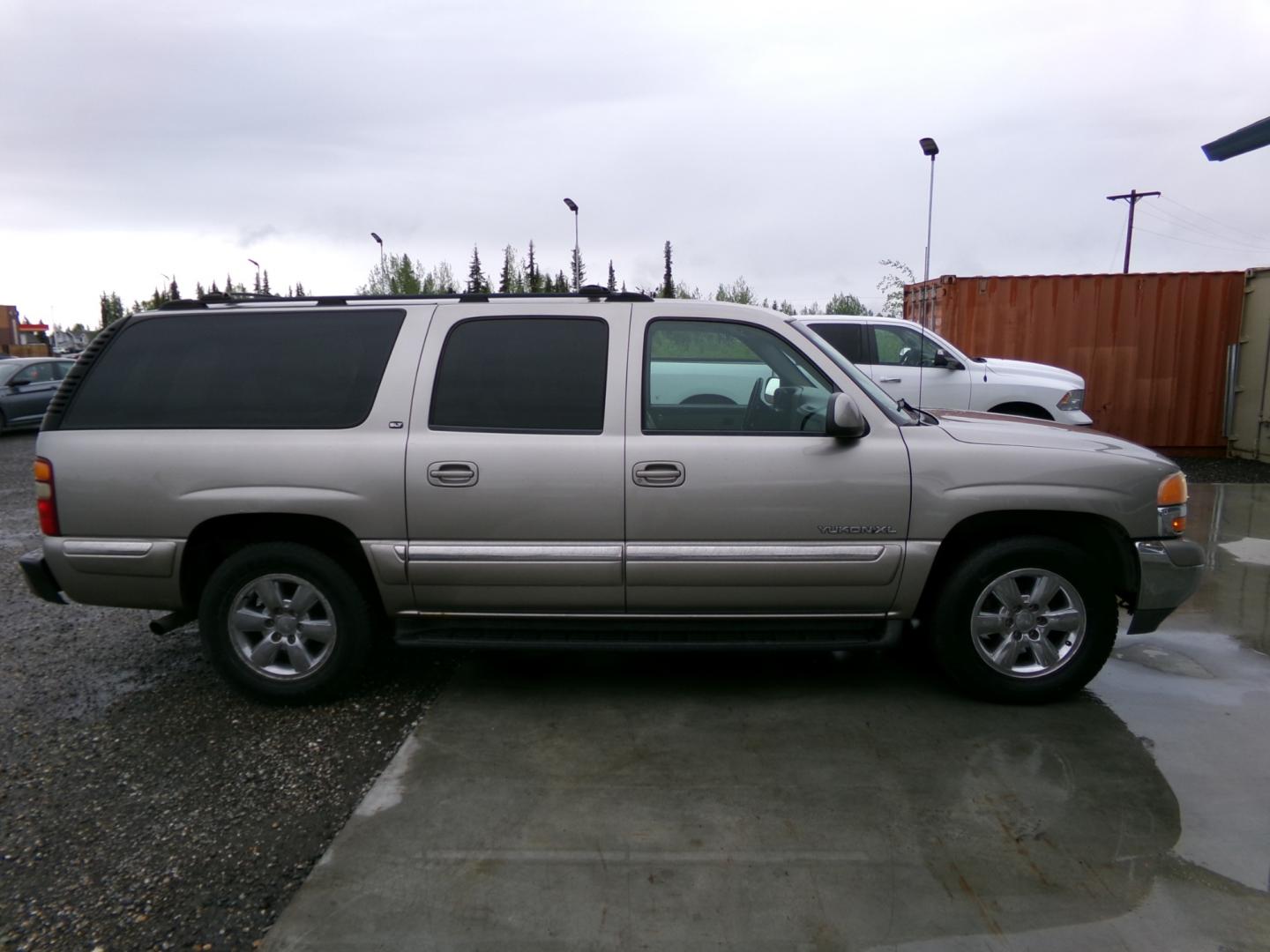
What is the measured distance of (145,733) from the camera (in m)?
4.18

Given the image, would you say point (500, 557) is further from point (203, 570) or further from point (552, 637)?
point (203, 570)

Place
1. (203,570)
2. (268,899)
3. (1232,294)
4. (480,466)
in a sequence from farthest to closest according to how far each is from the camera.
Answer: (1232,294) → (203,570) → (480,466) → (268,899)

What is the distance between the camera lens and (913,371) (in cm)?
1045

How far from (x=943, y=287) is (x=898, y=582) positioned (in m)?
9.56

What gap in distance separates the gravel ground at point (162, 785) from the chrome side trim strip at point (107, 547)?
Answer: 761mm

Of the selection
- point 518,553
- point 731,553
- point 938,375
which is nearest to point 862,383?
point 731,553

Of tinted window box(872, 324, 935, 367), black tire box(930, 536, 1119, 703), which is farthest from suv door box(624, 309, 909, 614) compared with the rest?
tinted window box(872, 324, 935, 367)

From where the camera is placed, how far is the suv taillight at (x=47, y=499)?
4242mm

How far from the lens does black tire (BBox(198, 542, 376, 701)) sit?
4254mm

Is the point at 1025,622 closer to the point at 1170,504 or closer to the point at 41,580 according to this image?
the point at 1170,504

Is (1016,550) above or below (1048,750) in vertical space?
above

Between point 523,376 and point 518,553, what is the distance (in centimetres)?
79

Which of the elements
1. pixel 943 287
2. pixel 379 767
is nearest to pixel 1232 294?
pixel 943 287

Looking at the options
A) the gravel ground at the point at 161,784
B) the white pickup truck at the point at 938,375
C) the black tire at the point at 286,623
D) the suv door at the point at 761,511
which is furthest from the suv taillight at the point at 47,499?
the white pickup truck at the point at 938,375
